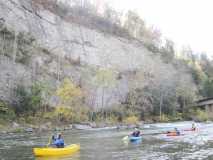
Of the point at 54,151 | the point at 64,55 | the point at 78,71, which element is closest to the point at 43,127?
the point at 78,71

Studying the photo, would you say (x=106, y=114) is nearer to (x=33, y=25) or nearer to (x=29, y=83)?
(x=29, y=83)

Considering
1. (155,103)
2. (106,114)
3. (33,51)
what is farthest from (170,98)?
(33,51)

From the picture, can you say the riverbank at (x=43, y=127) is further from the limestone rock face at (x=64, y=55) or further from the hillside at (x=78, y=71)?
the limestone rock face at (x=64, y=55)

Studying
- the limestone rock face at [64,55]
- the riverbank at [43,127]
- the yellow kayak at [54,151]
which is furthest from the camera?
the limestone rock face at [64,55]

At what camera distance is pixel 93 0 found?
95375mm

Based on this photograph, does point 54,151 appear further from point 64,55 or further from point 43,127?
point 64,55

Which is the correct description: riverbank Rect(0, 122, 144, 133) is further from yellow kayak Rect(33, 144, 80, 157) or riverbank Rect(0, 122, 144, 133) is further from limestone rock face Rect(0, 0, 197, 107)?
yellow kayak Rect(33, 144, 80, 157)

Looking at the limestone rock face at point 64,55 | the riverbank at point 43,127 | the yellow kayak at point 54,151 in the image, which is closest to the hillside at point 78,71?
the limestone rock face at point 64,55

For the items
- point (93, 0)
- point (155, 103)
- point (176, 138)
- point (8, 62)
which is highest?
point (93, 0)

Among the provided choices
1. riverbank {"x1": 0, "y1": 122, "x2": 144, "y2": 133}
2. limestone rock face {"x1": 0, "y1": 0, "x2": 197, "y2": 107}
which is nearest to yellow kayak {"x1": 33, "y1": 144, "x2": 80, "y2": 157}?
riverbank {"x1": 0, "y1": 122, "x2": 144, "y2": 133}

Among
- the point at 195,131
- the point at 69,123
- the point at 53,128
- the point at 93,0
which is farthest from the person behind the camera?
the point at 93,0

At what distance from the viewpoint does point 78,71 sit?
217 feet

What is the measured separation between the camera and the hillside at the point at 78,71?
55250mm

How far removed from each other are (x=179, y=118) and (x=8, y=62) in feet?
124
